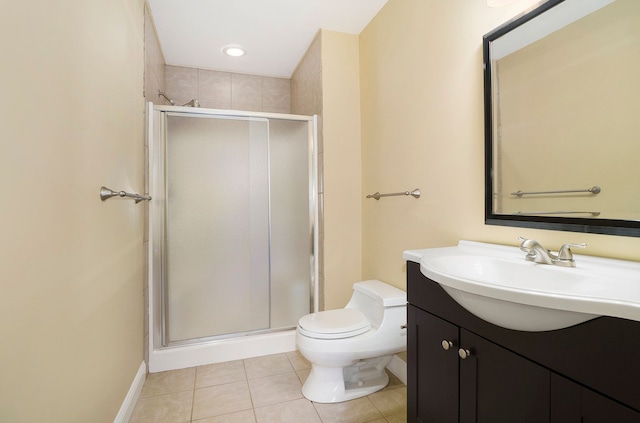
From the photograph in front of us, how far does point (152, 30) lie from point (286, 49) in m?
1.00

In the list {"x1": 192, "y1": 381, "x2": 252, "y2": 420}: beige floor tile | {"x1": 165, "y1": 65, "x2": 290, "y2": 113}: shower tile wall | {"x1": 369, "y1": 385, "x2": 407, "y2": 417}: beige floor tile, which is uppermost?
{"x1": 165, "y1": 65, "x2": 290, "y2": 113}: shower tile wall

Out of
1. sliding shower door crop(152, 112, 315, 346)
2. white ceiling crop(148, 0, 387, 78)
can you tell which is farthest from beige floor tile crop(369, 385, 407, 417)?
white ceiling crop(148, 0, 387, 78)

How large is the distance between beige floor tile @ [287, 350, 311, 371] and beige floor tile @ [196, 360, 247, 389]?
1.08ft

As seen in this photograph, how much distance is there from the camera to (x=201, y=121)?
226 centimetres

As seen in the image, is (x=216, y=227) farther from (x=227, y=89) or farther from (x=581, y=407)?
(x=581, y=407)

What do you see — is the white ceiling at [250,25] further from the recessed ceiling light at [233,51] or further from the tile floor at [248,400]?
the tile floor at [248,400]

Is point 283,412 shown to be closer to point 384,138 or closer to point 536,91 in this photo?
point 384,138

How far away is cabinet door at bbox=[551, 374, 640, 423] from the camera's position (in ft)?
2.11

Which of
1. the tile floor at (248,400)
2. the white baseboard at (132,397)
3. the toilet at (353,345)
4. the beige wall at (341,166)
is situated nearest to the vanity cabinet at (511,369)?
the toilet at (353,345)

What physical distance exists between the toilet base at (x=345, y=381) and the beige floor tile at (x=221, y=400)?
0.35m

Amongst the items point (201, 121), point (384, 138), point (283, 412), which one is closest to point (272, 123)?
point (201, 121)

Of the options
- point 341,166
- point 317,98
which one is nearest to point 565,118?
point 341,166

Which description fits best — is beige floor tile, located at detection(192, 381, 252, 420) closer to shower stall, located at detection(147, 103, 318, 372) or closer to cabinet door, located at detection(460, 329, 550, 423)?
shower stall, located at detection(147, 103, 318, 372)

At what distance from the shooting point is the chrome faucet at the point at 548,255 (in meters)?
0.95
